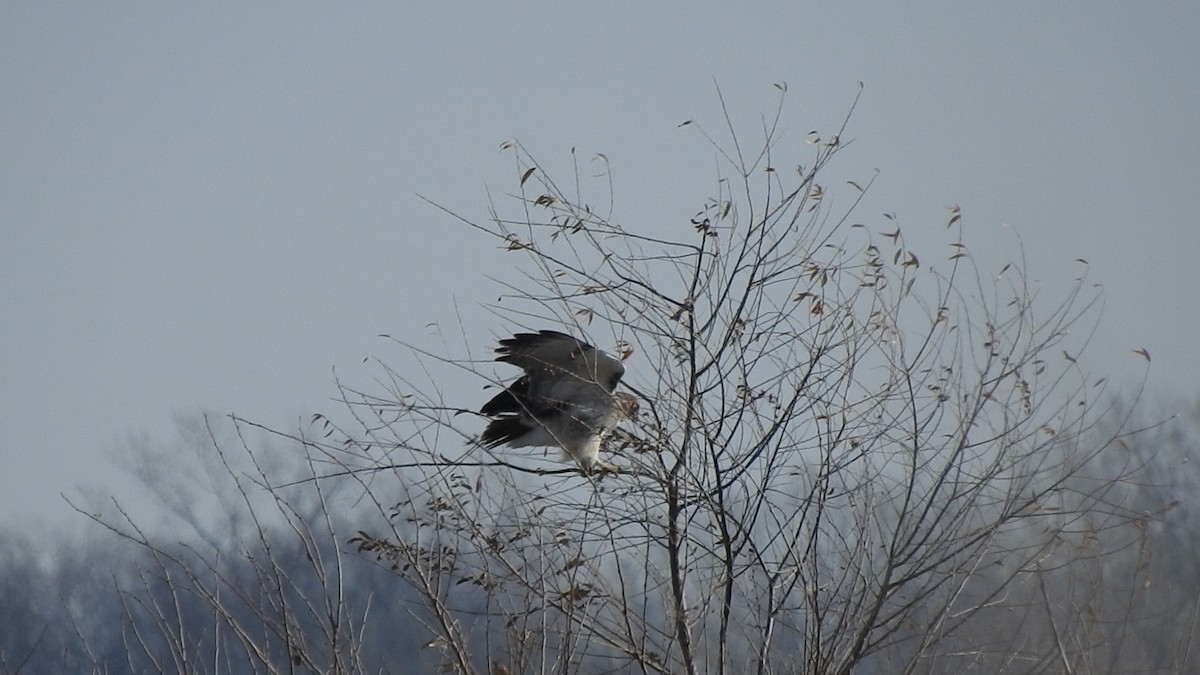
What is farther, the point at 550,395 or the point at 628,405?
the point at 550,395

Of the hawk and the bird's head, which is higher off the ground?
the hawk

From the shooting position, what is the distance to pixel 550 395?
318 inches

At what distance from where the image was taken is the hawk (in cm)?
732

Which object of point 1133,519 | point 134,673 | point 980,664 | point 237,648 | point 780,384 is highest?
point 237,648

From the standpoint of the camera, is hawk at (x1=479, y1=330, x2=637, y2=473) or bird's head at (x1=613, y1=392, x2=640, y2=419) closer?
bird's head at (x1=613, y1=392, x2=640, y2=419)

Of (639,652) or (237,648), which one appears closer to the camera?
(639,652)

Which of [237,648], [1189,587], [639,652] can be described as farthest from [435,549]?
[237,648]

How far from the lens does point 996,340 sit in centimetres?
620

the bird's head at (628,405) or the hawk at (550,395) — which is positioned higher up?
the hawk at (550,395)

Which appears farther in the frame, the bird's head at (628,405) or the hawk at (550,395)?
the hawk at (550,395)

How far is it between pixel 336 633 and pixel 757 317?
1980 millimetres

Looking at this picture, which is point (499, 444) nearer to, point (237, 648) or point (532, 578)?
point (532, 578)

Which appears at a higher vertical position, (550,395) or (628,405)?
(550,395)

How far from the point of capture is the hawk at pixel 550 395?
7.32 metres
